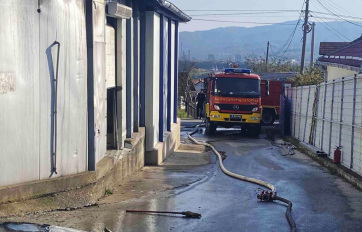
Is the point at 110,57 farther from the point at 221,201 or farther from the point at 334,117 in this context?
the point at 334,117

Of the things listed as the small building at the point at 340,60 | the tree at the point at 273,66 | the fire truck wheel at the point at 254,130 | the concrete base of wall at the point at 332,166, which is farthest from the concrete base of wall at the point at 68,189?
the tree at the point at 273,66

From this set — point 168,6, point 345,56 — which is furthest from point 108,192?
point 345,56

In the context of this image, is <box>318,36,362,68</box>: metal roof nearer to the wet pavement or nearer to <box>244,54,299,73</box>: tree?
the wet pavement

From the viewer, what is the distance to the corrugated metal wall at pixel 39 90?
22.1 feet

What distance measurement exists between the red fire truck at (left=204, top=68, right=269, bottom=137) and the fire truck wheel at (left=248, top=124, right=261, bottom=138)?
0.11 m

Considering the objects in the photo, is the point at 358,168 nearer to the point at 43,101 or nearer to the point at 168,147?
the point at 168,147

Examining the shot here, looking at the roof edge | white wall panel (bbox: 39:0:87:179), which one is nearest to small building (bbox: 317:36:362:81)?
the roof edge

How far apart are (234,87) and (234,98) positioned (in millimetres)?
497

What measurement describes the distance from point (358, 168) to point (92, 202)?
6.65m

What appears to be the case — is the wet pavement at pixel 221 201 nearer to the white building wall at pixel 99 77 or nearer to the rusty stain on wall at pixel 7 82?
the white building wall at pixel 99 77

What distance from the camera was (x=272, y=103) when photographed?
107ft

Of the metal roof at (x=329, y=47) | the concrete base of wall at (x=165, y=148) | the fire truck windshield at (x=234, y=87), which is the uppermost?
the metal roof at (x=329, y=47)

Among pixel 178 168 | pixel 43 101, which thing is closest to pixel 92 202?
pixel 43 101

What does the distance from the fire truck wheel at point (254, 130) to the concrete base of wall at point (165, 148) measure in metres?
5.77
